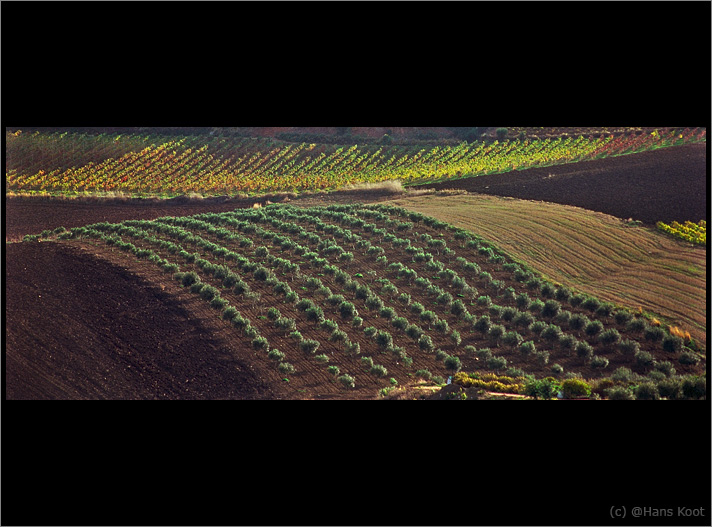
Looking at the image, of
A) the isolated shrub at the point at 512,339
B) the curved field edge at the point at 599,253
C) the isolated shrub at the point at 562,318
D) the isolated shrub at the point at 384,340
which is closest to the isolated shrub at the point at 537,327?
the isolated shrub at the point at 562,318

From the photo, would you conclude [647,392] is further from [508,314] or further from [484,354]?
[508,314]

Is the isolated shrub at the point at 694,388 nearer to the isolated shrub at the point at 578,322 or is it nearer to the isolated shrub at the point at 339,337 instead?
the isolated shrub at the point at 578,322

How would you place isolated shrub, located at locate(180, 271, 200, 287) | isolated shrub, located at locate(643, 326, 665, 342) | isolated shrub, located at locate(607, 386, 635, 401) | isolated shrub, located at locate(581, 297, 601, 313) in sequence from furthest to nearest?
isolated shrub, located at locate(180, 271, 200, 287) → isolated shrub, located at locate(581, 297, 601, 313) → isolated shrub, located at locate(643, 326, 665, 342) → isolated shrub, located at locate(607, 386, 635, 401)

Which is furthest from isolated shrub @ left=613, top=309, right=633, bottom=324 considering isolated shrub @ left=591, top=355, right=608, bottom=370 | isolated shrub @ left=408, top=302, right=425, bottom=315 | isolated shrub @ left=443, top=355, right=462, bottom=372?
isolated shrub @ left=408, top=302, right=425, bottom=315

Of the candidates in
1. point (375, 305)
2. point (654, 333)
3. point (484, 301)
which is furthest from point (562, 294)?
point (375, 305)

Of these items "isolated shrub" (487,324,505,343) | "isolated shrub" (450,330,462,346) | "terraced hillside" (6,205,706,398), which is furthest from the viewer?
"isolated shrub" (487,324,505,343)

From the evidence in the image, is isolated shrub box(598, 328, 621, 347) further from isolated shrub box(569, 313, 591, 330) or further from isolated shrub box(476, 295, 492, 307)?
isolated shrub box(476, 295, 492, 307)

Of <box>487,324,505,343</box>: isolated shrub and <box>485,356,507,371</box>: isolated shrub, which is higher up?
<box>487,324,505,343</box>: isolated shrub
